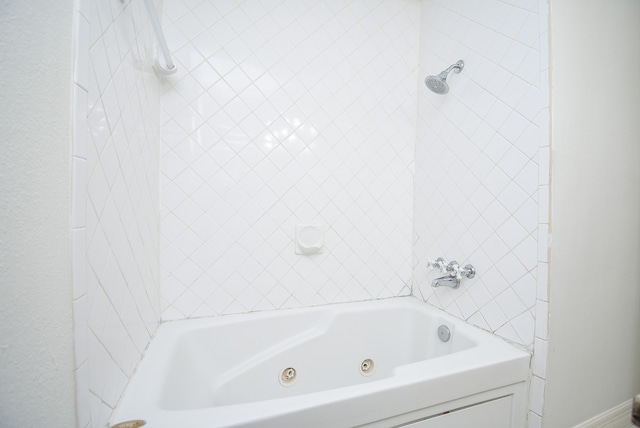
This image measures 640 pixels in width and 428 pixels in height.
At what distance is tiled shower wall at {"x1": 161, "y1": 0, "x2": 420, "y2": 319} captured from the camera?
3.59 ft

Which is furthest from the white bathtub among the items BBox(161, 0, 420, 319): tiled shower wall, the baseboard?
the baseboard

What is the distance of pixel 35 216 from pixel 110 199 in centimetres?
26

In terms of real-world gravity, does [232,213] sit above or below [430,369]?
above

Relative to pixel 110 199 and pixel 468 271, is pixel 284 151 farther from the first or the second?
pixel 468 271

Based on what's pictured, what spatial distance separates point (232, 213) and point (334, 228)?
20.9 inches

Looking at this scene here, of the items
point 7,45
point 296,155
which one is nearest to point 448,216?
point 296,155

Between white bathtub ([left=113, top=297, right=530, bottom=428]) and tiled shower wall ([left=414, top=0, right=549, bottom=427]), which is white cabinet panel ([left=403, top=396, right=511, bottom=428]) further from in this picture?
tiled shower wall ([left=414, top=0, right=549, bottom=427])

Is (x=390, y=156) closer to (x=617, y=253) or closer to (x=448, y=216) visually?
(x=448, y=216)

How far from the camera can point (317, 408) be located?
2.03ft

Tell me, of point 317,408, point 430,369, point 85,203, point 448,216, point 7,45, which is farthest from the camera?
point 448,216

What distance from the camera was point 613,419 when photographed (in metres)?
1.01

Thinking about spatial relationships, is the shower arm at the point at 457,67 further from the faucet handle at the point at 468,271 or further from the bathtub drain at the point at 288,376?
the bathtub drain at the point at 288,376

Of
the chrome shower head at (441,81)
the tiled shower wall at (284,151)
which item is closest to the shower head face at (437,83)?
the chrome shower head at (441,81)

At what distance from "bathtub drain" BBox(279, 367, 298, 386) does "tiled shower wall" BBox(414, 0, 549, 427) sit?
2.63ft
